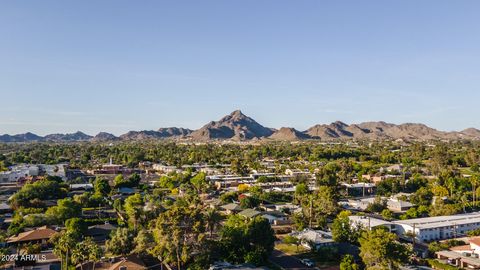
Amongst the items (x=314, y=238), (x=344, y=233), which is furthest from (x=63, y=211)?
(x=344, y=233)

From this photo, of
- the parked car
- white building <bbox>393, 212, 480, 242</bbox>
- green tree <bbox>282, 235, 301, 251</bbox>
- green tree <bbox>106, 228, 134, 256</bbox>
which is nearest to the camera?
green tree <bbox>106, 228, 134, 256</bbox>

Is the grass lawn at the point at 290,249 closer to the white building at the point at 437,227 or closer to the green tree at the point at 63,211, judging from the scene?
the white building at the point at 437,227

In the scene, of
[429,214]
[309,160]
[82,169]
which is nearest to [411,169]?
[309,160]

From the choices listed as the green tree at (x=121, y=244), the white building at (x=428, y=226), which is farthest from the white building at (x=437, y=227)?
the green tree at (x=121, y=244)

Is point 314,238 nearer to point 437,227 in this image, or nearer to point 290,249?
point 290,249

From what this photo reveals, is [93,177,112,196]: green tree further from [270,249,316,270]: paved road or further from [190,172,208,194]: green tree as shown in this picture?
[270,249,316,270]: paved road

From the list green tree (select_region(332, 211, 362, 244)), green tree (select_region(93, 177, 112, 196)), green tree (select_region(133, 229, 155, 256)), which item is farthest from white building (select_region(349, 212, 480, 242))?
green tree (select_region(93, 177, 112, 196))

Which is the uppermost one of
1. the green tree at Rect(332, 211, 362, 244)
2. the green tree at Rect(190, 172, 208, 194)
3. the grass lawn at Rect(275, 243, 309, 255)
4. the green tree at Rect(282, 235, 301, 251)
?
the green tree at Rect(190, 172, 208, 194)

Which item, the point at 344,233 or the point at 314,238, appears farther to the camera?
the point at 314,238

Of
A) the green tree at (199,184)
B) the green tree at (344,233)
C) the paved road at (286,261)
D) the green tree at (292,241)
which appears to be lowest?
the paved road at (286,261)
